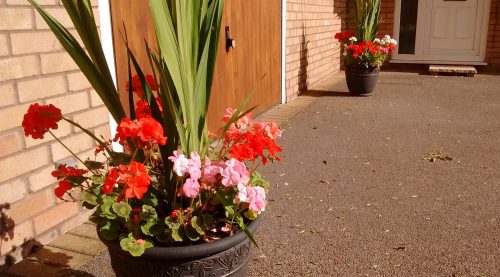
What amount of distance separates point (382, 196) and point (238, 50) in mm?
2351

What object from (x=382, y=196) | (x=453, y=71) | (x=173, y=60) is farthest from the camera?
(x=453, y=71)

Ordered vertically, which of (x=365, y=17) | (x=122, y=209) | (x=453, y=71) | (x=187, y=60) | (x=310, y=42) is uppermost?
(x=365, y=17)

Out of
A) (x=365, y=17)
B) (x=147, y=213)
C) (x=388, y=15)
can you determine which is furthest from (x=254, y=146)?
(x=388, y=15)

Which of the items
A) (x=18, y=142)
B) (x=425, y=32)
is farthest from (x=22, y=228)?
(x=425, y=32)

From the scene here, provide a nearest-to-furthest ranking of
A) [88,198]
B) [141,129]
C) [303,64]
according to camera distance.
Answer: [141,129] → [88,198] → [303,64]

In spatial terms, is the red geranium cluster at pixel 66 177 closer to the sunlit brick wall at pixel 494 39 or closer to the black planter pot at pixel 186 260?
the black planter pot at pixel 186 260

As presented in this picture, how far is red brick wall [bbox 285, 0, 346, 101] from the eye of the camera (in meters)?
6.46

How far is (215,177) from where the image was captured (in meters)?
1.65

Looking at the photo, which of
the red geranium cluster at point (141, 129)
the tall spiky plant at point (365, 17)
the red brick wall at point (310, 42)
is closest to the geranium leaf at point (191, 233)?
the red geranium cluster at point (141, 129)

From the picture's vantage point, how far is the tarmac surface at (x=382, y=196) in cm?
244

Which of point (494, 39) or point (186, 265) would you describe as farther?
point (494, 39)

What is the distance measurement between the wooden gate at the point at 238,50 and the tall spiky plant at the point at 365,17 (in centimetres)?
166

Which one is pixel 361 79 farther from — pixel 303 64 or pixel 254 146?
pixel 254 146

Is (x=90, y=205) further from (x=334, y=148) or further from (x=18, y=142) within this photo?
(x=334, y=148)
